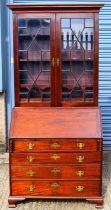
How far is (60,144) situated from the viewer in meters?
4.53

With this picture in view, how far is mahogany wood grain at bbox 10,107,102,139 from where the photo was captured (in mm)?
4543

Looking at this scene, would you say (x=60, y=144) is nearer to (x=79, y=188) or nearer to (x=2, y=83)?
(x=79, y=188)

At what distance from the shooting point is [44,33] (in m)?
4.71

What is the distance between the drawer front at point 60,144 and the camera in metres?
4.51

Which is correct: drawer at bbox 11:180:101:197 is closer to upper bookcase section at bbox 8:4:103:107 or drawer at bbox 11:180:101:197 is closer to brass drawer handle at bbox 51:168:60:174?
brass drawer handle at bbox 51:168:60:174

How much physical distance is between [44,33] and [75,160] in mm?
1563

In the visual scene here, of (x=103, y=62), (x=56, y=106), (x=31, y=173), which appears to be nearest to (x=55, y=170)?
(x=31, y=173)

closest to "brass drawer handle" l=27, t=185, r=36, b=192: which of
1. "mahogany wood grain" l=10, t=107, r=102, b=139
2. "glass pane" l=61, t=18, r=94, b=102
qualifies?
"mahogany wood grain" l=10, t=107, r=102, b=139

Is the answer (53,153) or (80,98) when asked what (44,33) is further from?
(53,153)

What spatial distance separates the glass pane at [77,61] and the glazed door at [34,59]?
0.50 feet

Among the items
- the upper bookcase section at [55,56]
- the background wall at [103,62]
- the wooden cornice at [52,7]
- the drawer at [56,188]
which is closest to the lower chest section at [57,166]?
the drawer at [56,188]

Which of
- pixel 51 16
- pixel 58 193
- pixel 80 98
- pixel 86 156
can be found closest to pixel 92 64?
pixel 80 98

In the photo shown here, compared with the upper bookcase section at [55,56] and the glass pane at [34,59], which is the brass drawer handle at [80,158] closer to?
the upper bookcase section at [55,56]

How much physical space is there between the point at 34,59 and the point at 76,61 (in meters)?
0.51
